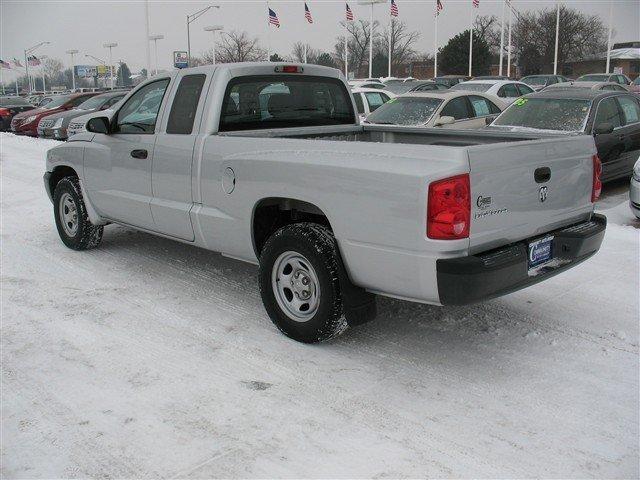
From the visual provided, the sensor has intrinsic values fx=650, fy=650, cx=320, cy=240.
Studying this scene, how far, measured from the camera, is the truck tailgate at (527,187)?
12.1 ft

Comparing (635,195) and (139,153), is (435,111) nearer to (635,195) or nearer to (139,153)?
(635,195)

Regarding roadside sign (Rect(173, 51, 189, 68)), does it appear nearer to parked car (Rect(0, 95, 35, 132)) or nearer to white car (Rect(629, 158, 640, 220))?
parked car (Rect(0, 95, 35, 132))

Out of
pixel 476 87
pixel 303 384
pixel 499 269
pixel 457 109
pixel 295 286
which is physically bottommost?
pixel 303 384

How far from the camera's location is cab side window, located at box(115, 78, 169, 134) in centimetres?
575

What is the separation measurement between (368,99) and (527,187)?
40.2 feet

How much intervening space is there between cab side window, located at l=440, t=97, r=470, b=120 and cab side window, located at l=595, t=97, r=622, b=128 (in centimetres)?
261

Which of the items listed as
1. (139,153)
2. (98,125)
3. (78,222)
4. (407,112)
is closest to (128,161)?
(139,153)

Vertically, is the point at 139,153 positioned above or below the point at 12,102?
below

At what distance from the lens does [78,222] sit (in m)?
6.86

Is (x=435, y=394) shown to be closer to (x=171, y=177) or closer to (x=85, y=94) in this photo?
(x=171, y=177)

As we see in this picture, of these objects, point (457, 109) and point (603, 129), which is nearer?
point (603, 129)

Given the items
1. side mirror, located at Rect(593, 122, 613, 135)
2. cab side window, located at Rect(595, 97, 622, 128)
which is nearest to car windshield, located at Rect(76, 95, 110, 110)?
cab side window, located at Rect(595, 97, 622, 128)

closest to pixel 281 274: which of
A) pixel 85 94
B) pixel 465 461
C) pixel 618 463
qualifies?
pixel 465 461

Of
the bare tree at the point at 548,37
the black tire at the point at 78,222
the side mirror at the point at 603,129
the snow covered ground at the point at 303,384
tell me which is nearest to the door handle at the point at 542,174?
the snow covered ground at the point at 303,384
